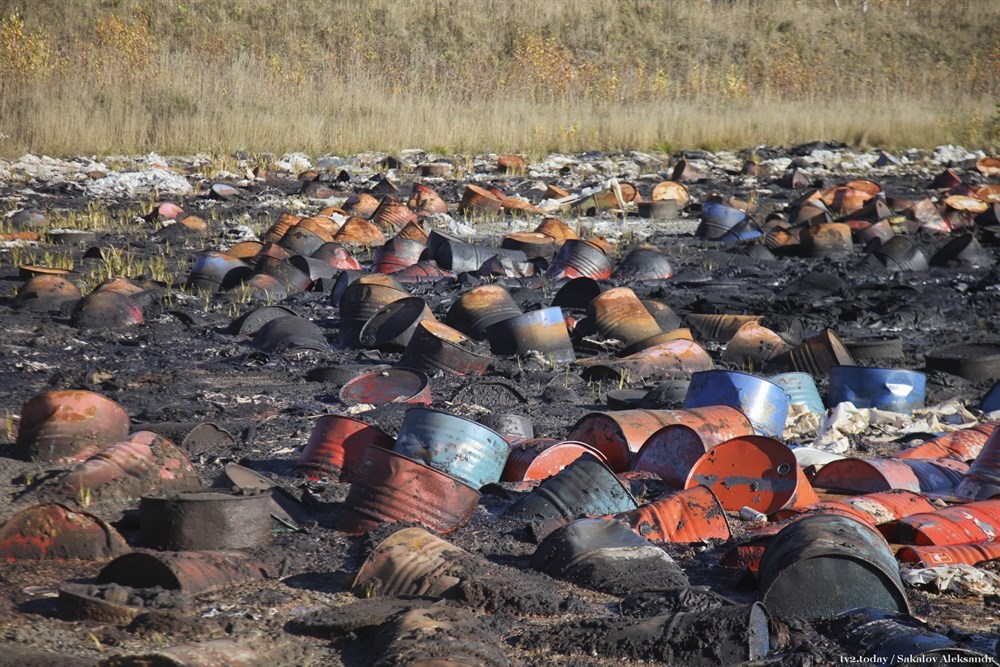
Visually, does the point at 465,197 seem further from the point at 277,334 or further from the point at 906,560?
the point at 906,560

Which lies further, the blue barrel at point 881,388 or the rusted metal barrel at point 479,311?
the rusted metal barrel at point 479,311

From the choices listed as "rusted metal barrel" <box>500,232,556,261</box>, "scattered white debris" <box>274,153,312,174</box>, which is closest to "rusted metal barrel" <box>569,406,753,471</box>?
"rusted metal barrel" <box>500,232,556,261</box>

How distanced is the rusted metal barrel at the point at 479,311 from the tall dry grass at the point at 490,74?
354 inches

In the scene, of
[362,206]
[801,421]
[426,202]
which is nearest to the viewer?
[801,421]

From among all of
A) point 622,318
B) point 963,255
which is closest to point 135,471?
point 622,318

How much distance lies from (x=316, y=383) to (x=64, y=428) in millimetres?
1643

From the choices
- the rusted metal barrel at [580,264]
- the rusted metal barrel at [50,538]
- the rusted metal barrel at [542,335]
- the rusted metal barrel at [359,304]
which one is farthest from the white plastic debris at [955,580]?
the rusted metal barrel at [580,264]

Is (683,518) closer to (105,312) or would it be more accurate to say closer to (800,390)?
(800,390)

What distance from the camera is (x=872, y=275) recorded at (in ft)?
27.7

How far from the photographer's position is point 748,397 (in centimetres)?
446

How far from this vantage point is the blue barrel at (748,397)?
446cm

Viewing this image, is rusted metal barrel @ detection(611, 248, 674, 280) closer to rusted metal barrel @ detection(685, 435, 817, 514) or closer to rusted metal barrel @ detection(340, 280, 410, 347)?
rusted metal barrel @ detection(340, 280, 410, 347)

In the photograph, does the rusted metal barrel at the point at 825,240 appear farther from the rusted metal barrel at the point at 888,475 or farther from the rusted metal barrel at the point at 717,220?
the rusted metal barrel at the point at 888,475

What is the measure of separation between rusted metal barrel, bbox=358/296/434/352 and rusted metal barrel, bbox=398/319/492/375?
27 cm
